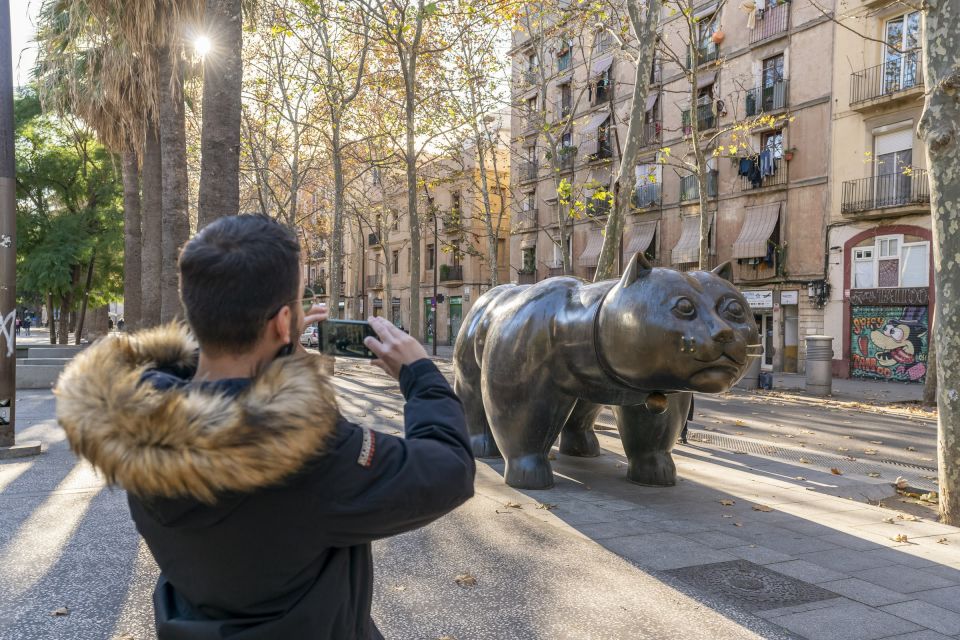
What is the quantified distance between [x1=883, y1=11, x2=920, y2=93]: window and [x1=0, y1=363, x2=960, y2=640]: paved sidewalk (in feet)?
60.3

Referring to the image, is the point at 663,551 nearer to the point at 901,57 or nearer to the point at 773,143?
the point at 901,57

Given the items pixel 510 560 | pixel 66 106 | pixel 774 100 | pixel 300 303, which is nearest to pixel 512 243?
pixel 774 100

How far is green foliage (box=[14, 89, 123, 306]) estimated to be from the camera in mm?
20172

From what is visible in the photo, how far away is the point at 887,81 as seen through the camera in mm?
20844

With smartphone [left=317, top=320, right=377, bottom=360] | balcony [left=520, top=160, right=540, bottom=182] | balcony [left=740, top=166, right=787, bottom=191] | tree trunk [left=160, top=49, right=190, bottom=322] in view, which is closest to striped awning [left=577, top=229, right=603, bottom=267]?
balcony [left=520, top=160, right=540, bottom=182]

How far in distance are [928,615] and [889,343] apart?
65.9 feet

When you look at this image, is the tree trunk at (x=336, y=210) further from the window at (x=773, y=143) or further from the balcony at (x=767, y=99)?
the window at (x=773, y=143)

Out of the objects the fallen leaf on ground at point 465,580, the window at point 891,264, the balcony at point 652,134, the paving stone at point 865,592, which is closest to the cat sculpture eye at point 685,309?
the paving stone at point 865,592

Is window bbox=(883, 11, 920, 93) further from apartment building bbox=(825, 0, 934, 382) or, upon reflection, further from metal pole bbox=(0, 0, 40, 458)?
metal pole bbox=(0, 0, 40, 458)

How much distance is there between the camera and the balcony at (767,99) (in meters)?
23.8

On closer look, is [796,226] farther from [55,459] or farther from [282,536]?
[282,536]

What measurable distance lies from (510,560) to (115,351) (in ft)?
10.2

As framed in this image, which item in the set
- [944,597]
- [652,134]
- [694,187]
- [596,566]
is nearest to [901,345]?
[694,187]

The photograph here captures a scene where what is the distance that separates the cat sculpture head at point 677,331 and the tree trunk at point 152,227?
1022 centimetres
